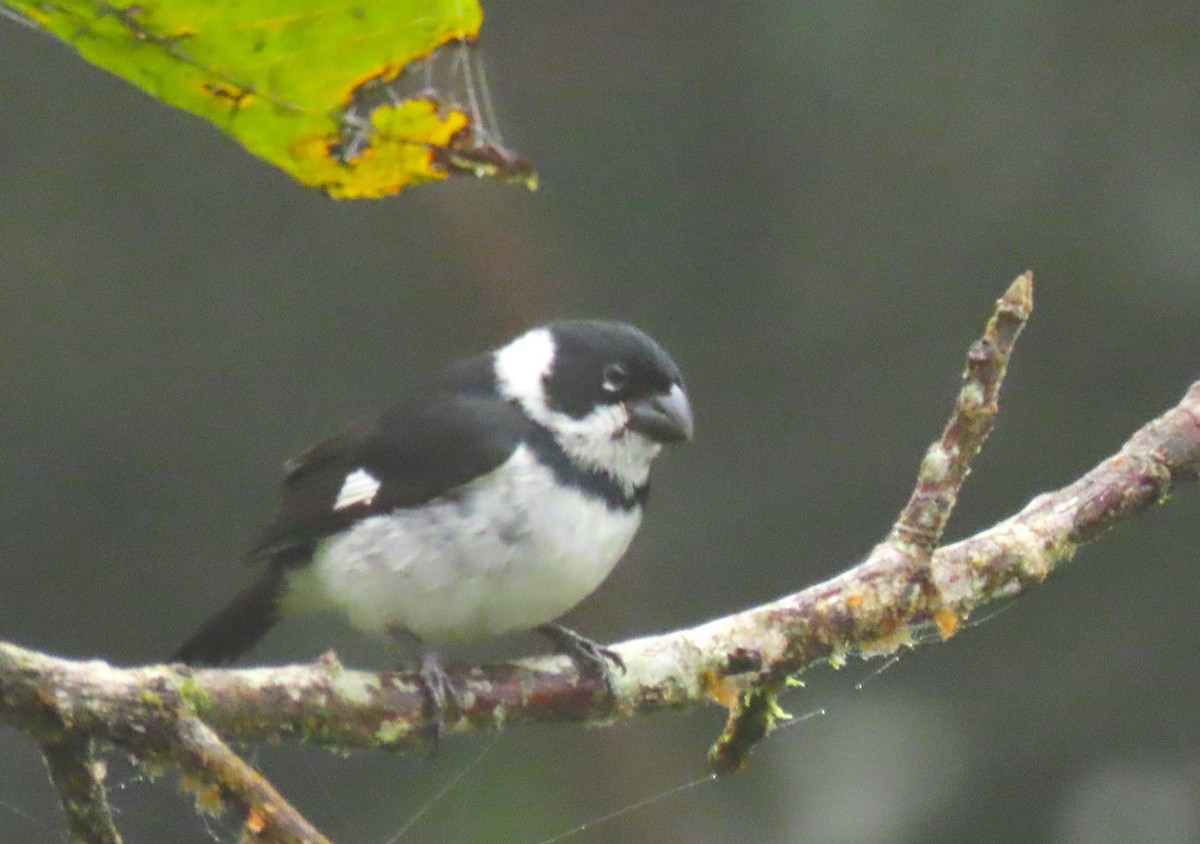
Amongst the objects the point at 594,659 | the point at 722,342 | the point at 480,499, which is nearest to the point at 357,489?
the point at 480,499

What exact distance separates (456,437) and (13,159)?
1656mm

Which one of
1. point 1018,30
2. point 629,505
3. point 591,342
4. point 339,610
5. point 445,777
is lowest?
point 445,777

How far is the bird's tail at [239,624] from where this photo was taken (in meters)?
2.55

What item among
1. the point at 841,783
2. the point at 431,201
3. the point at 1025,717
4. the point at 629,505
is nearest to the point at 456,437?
the point at 629,505

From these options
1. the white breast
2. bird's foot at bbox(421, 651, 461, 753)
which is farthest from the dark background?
bird's foot at bbox(421, 651, 461, 753)

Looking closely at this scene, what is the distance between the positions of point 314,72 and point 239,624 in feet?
4.91

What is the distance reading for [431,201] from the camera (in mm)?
3641

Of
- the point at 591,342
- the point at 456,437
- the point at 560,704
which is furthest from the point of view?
the point at 591,342

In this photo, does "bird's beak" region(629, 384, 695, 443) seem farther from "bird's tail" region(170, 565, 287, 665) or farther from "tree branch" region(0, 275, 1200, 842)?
"bird's tail" region(170, 565, 287, 665)

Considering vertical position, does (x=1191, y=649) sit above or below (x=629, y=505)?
below

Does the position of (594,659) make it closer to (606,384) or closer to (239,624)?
(606,384)

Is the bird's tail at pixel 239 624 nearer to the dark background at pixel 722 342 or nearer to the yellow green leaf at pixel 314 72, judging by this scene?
the dark background at pixel 722 342

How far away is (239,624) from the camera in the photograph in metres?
2.59

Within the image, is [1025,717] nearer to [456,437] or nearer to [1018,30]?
[1018,30]
